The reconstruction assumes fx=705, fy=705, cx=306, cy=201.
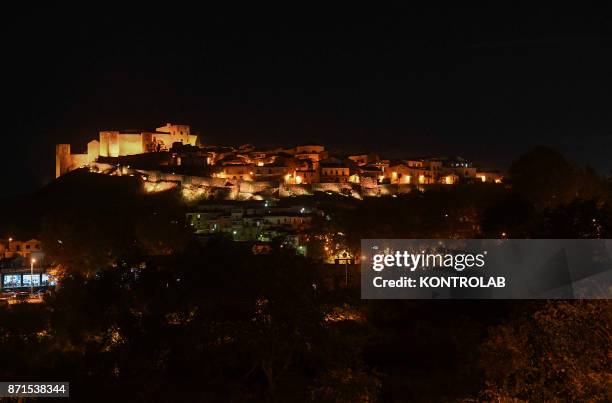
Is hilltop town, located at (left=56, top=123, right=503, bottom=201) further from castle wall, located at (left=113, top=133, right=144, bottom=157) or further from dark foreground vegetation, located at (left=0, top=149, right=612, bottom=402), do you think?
dark foreground vegetation, located at (left=0, top=149, right=612, bottom=402)

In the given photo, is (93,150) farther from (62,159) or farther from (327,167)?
(327,167)

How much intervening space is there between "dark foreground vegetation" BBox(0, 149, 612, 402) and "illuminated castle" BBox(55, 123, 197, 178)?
5217 cm

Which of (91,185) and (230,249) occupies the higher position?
(91,185)

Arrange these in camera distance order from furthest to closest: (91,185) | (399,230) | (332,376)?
(91,185)
(399,230)
(332,376)

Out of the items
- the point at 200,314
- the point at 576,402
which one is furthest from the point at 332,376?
the point at 576,402

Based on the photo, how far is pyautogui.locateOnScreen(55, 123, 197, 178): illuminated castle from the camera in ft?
236

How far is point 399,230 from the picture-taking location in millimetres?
28594

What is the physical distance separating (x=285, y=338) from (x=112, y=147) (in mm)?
63029

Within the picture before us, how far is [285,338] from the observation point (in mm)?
12766

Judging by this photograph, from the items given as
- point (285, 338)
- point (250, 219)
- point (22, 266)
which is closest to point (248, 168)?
point (250, 219)

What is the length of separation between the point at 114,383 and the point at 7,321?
10013 millimetres

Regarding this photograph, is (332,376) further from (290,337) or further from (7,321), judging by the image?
(7,321)

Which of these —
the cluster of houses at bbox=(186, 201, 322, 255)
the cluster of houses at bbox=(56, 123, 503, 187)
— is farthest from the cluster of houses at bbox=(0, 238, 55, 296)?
the cluster of houses at bbox=(56, 123, 503, 187)

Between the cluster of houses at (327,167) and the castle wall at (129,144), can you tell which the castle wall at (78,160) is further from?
the cluster of houses at (327,167)
